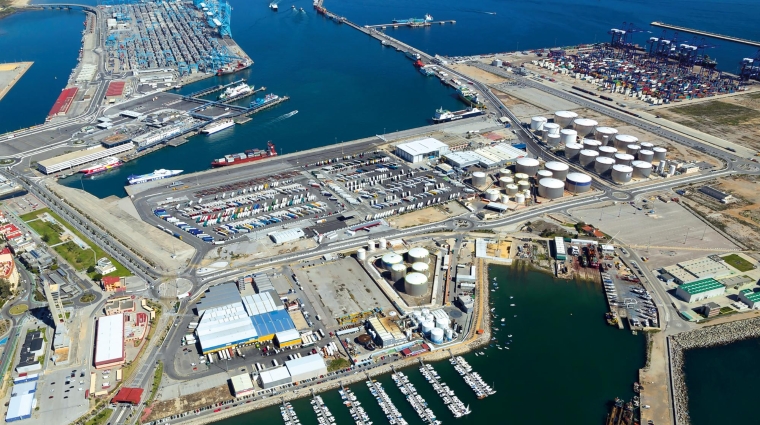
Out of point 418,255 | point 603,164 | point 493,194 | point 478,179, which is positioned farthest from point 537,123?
point 418,255

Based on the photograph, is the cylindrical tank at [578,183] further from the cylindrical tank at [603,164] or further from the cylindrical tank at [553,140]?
the cylindrical tank at [553,140]

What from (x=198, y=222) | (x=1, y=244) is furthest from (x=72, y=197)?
(x=198, y=222)

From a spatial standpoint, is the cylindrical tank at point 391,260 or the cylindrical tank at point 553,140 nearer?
the cylindrical tank at point 391,260

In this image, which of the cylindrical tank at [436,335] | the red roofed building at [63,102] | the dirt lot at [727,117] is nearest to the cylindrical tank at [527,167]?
the dirt lot at [727,117]

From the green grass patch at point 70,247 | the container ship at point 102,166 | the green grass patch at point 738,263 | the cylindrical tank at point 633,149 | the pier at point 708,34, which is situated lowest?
the green grass patch at point 738,263

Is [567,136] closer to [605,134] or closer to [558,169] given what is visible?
[605,134]

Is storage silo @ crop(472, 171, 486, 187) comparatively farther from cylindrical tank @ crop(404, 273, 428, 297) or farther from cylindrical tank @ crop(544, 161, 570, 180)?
cylindrical tank @ crop(404, 273, 428, 297)

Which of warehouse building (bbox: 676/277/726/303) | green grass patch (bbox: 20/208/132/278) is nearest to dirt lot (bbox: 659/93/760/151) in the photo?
warehouse building (bbox: 676/277/726/303)
